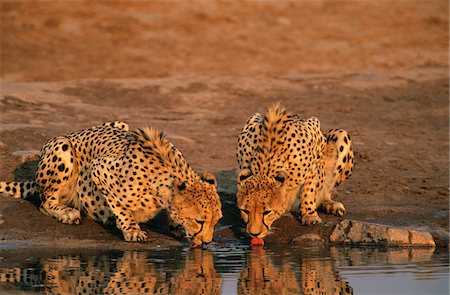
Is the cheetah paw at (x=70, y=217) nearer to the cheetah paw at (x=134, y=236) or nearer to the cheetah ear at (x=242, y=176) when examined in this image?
the cheetah paw at (x=134, y=236)

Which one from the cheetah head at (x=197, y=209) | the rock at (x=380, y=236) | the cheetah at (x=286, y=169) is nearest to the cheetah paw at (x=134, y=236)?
the cheetah head at (x=197, y=209)

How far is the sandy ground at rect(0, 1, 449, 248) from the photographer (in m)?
11.1

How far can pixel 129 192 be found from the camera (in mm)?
9594

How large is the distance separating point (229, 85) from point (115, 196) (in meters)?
7.42

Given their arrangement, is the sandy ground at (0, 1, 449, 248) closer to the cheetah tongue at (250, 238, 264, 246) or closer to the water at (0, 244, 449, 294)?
the cheetah tongue at (250, 238, 264, 246)

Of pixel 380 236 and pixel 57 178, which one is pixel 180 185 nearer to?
pixel 57 178

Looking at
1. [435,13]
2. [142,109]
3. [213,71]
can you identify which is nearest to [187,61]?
[213,71]

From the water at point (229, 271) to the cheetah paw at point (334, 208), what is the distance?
1.03 meters

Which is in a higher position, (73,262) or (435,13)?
(435,13)

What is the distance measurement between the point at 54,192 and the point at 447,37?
1328cm

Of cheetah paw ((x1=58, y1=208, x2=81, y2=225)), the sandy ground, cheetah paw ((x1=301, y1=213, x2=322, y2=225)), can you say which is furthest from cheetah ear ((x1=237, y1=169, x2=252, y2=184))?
cheetah paw ((x1=58, y1=208, x2=81, y2=225))

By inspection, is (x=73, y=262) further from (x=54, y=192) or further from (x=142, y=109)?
(x=142, y=109)

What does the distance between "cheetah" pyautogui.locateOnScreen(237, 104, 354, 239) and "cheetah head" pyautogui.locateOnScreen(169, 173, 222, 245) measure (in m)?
0.33

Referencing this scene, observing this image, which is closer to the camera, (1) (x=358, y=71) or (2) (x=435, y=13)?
(1) (x=358, y=71)
